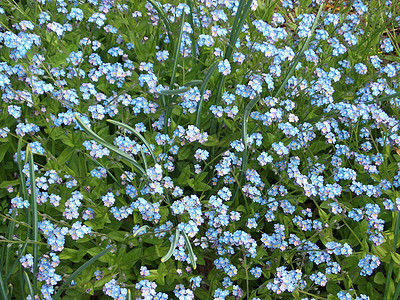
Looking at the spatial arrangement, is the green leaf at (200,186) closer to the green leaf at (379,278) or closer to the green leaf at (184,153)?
the green leaf at (184,153)

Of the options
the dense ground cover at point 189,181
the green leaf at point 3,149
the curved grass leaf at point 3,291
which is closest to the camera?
the curved grass leaf at point 3,291

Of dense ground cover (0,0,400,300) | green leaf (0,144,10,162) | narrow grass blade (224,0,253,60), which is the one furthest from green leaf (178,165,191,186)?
green leaf (0,144,10,162)

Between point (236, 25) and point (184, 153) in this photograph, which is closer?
point (236, 25)

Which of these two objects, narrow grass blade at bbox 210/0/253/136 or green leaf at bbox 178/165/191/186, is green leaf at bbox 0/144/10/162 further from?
narrow grass blade at bbox 210/0/253/136

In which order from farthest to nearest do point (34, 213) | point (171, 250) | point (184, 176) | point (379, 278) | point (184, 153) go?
1. point (184, 153)
2. point (184, 176)
3. point (379, 278)
4. point (34, 213)
5. point (171, 250)

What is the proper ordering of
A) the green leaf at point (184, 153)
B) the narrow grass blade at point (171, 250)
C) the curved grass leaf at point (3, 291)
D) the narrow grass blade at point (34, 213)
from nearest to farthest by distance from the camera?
the narrow grass blade at point (171, 250), the narrow grass blade at point (34, 213), the curved grass leaf at point (3, 291), the green leaf at point (184, 153)

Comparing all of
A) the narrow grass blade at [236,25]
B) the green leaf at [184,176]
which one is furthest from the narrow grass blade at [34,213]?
the narrow grass blade at [236,25]

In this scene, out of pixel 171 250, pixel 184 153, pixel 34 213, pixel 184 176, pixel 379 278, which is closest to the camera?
pixel 171 250

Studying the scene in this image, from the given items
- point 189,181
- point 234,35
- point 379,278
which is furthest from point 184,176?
point 379,278

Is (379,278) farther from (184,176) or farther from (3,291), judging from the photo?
(3,291)
